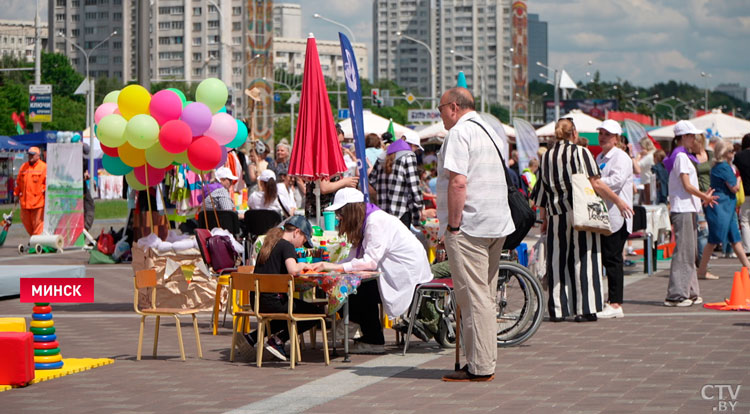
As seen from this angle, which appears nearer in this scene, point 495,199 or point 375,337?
point 495,199

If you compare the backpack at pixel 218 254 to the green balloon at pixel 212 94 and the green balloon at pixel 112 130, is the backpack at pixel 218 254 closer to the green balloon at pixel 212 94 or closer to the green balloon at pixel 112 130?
the green balloon at pixel 112 130

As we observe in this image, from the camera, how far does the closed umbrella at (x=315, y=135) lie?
11.8m

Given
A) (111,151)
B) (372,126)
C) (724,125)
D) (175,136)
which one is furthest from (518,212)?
(724,125)

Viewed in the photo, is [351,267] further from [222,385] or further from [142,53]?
[142,53]

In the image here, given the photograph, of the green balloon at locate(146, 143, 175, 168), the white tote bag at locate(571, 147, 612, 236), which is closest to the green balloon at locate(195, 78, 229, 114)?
the green balloon at locate(146, 143, 175, 168)

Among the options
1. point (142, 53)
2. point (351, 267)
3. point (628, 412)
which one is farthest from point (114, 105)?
point (628, 412)

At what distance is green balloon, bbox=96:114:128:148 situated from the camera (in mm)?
12219

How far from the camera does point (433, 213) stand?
14211 mm

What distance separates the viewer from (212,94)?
1279cm

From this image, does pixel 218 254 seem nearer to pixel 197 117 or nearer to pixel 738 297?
pixel 197 117

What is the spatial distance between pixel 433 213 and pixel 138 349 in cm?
587

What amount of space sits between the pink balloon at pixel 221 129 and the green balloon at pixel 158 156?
0.49m

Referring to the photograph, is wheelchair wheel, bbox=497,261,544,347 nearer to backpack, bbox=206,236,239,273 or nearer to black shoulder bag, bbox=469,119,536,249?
black shoulder bag, bbox=469,119,536,249

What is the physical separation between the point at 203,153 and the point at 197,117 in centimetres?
41
